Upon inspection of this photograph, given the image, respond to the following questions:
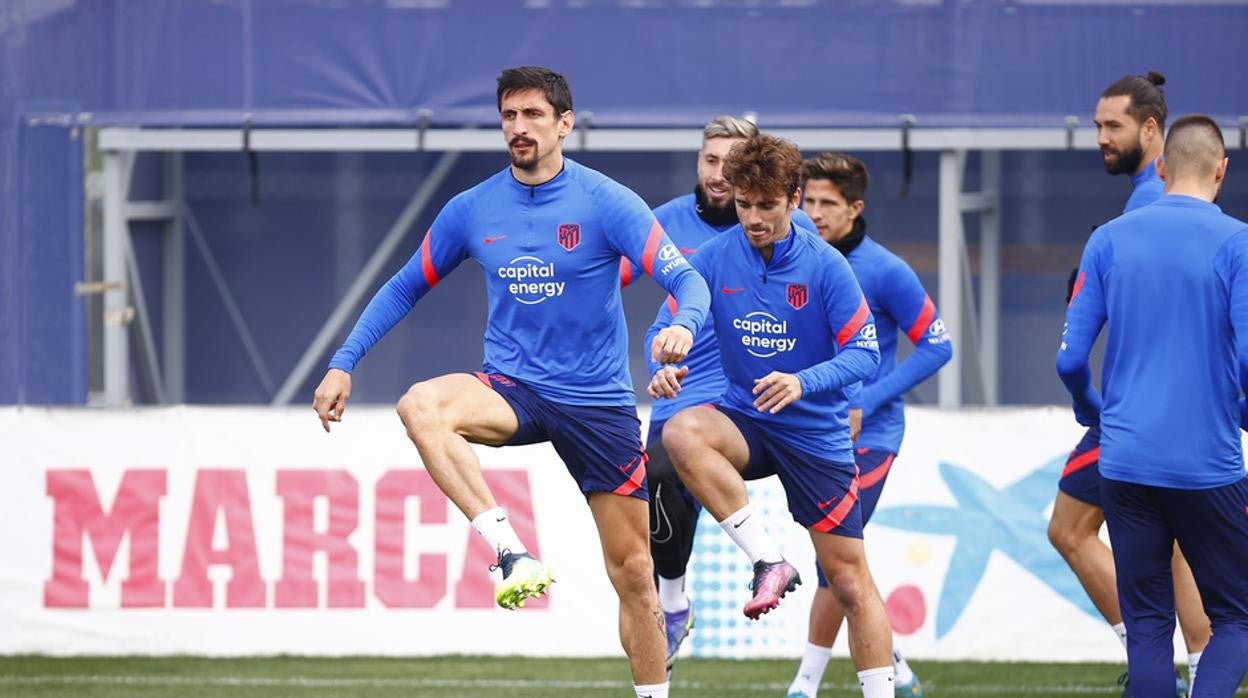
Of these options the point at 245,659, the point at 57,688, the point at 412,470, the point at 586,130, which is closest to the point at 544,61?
the point at 586,130

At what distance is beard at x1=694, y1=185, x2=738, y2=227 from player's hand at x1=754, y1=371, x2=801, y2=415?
1.57 metres

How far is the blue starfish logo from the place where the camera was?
10484 millimetres

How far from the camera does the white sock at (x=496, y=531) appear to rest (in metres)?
6.64

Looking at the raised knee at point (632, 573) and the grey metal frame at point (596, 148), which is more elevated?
the grey metal frame at point (596, 148)

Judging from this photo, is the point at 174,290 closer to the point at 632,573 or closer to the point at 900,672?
the point at 900,672

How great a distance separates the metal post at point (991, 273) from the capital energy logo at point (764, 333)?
6145 mm

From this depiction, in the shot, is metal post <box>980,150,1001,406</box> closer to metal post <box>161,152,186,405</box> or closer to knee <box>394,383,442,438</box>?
metal post <box>161,152,186,405</box>

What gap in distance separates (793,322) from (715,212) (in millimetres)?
1157

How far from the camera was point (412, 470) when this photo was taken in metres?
10.7

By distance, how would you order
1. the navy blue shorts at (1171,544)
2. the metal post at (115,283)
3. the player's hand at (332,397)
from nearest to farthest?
the navy blue shorts at (1171,544), the player's hand at (332,397), the metal post at (115,283)

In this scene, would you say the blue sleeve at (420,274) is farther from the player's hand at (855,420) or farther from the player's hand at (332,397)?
the player's hand at (855,420)

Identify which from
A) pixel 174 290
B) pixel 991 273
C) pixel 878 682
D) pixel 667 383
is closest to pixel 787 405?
pixel 667 383

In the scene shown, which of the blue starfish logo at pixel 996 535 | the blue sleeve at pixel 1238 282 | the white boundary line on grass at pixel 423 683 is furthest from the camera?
the blue starfish logo at pixel 996 535

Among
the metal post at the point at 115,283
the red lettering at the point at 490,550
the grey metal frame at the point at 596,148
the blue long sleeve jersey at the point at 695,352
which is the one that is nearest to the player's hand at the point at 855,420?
the blue long sleeve jersey at the point at 695,352
